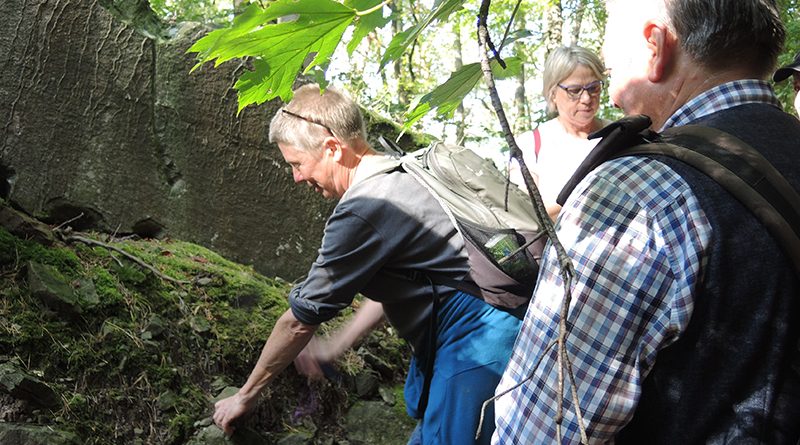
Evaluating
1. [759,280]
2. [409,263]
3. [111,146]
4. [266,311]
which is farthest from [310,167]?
[111,146]

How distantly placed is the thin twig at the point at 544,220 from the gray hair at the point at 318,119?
159 cm

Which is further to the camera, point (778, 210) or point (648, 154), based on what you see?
point (648, 154)

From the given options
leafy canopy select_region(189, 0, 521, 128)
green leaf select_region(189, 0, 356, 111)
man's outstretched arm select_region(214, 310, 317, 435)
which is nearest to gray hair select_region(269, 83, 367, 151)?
man's outstretched arm select_region(214, 310, 317, 435)

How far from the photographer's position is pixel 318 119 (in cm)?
291

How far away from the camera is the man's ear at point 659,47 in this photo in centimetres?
136

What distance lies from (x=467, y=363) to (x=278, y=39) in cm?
157

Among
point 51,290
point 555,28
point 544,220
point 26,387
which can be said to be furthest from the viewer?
point 555,28

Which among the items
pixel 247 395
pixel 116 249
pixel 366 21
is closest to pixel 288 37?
pixel 366 21

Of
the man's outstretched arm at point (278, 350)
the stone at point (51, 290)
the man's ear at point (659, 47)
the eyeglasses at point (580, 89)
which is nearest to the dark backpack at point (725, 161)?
the man's ear at point (659, 47)

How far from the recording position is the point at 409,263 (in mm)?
2506

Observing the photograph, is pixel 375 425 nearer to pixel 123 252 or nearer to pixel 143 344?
pixel 143 344

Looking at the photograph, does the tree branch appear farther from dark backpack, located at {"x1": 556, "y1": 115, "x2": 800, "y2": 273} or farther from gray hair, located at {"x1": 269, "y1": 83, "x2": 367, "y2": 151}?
dark backpack, located at {"x1": 556, "y1": 115, "x2": 800, "y2": 273}

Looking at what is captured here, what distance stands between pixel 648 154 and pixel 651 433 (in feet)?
1.60

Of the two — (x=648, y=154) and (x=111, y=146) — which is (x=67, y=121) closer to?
(x=111, y=146)
